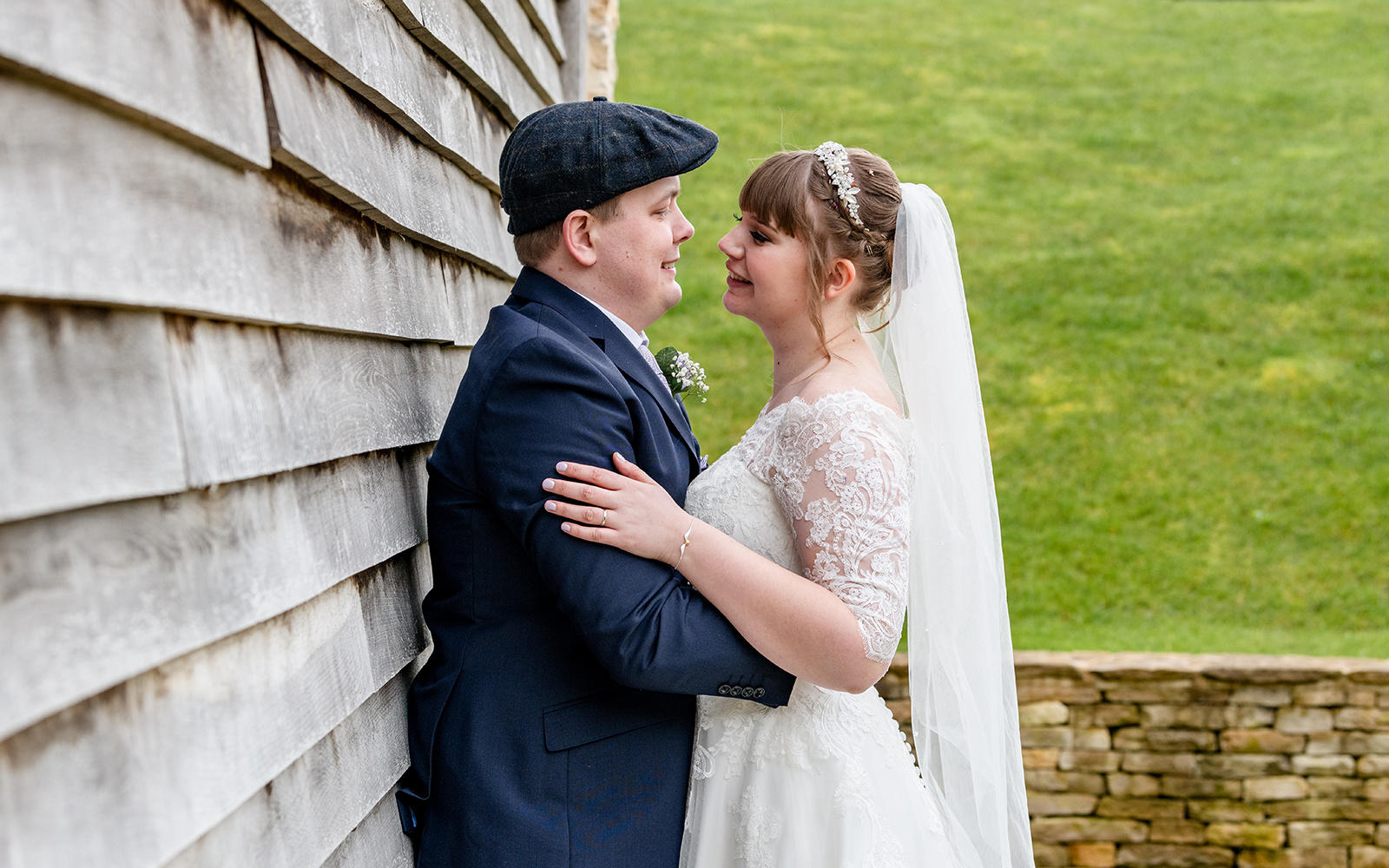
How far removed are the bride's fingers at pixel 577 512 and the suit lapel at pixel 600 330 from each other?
0.39m

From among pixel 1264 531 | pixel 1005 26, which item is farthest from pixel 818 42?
pixel 1264 531

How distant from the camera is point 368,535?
72.4 inches

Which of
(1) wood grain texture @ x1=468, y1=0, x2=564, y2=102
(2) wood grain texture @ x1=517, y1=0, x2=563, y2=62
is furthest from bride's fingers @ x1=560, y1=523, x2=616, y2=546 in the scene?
(2) wood grain texture @ x1=517, y1=0, x2=563, y2=62

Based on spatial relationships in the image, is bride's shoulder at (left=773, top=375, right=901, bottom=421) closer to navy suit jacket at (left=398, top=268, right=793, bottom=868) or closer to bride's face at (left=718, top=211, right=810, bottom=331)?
bride's face at (left=718, top=211, right=810, bottom=331)

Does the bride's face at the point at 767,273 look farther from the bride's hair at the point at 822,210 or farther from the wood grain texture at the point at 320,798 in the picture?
the wood grain texture at the point at 320,798

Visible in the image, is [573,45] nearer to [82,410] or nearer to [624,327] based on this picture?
[624,327]

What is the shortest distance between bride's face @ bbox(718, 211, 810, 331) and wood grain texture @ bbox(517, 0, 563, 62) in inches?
65.4

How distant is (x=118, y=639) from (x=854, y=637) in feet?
4.34

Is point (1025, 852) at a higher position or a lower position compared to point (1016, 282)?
lower

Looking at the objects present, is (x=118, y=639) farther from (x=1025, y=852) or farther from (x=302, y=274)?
(x=1025, y=852)

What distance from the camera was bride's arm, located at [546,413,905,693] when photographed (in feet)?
6.06

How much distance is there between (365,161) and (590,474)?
→ 688mm

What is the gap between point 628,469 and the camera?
6.25 feet

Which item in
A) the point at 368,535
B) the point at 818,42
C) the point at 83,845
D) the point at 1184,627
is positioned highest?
the point at 818,42
